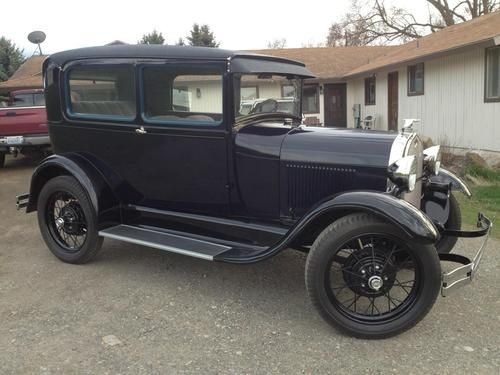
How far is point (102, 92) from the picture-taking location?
427cm

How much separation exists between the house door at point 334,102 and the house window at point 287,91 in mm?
15814

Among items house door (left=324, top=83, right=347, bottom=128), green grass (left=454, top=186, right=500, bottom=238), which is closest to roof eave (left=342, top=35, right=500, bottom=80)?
house door (left=324, top=83, right=347, bottom=128)

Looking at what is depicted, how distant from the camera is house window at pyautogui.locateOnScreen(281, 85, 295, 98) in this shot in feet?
14.9

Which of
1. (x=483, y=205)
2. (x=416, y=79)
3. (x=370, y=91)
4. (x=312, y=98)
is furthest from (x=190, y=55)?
(x=312, y=98)

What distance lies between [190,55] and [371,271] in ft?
7.08

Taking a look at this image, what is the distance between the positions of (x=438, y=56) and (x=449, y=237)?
9.06 meters

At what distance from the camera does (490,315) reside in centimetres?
333

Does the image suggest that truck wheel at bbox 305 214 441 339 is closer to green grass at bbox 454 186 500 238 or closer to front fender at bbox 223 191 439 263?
front fender at bbox 223 191 439 263

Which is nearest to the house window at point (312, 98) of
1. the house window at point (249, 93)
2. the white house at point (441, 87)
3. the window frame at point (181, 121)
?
the white house at point (441, 87)

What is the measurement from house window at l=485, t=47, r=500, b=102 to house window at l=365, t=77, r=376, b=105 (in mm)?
7579

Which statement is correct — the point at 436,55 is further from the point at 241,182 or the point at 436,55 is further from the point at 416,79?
the point at 241,182

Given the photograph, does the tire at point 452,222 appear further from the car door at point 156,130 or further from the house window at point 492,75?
the house window at point 492,75

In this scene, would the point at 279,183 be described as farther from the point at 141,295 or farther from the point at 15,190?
the point at 15,190

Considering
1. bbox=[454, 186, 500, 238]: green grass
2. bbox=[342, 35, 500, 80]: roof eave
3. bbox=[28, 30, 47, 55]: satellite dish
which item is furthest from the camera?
bbox=[28, 30, 47, 55]: satellite dish
